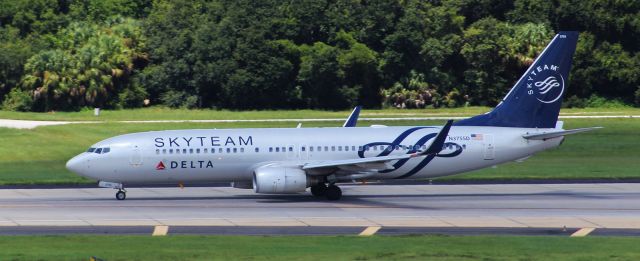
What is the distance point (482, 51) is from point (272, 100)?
1641 centimetres

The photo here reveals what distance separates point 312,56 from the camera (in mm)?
81562

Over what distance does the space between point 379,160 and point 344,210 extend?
2.67 metres

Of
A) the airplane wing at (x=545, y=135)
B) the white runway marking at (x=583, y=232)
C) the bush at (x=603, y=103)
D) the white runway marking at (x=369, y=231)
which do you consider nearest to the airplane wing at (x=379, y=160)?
the airplane wing at (x=545, y=135)

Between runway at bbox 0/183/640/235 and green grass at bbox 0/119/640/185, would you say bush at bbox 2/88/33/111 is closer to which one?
green grass at bbox 0/119/640/185

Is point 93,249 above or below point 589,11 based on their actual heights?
below

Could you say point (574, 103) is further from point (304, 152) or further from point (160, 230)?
point (160, 230)

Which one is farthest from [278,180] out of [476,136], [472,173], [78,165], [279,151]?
[472,173]

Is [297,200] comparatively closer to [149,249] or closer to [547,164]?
[149,249]

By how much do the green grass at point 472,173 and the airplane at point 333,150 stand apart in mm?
7029

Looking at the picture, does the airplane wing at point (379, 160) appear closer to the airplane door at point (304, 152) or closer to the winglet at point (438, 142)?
the winglet at point (438, 142)

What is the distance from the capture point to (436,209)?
124 feet

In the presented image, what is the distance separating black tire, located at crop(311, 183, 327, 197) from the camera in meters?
41.5

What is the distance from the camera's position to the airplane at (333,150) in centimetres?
4053

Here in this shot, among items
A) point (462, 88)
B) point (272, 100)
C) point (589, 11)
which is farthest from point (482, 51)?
point (272, 100)
